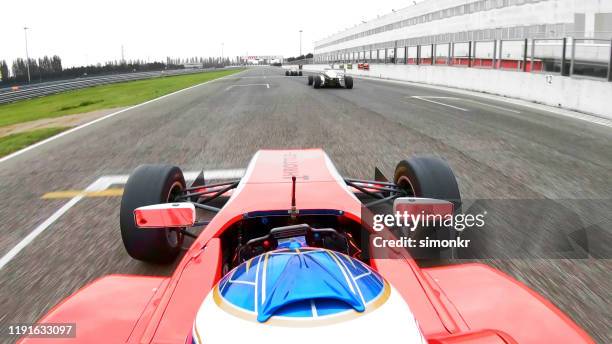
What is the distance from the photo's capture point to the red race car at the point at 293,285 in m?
1.41

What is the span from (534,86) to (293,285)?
18192 millimetres

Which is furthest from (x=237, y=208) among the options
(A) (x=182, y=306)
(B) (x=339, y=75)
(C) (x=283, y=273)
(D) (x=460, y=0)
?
(D) (x=460, y=0)

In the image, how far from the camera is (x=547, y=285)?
11.3ft

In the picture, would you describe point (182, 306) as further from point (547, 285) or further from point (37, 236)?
point (37, 236)

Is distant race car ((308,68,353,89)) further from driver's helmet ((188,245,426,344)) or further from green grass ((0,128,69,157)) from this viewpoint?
driver's helmet ((188,245,426,344))

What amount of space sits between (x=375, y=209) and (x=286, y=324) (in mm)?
3760

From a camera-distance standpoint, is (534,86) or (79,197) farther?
(534,86)

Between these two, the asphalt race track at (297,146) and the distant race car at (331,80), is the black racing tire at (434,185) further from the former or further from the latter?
the distant race car at (331,80)

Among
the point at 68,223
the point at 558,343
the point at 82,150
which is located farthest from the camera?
the point at 82,150

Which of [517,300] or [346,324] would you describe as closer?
[346,324]

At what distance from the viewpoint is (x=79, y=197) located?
19.6 feet

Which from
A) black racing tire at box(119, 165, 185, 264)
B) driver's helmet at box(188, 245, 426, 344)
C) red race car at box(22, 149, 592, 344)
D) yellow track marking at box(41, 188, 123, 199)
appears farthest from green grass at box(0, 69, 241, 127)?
driver's helmet at box(188, 245, 426, 344)

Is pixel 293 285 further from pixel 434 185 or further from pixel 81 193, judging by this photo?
pixel 81 193

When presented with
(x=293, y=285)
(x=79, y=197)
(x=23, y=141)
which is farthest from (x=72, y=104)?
(x=293, y=285)
